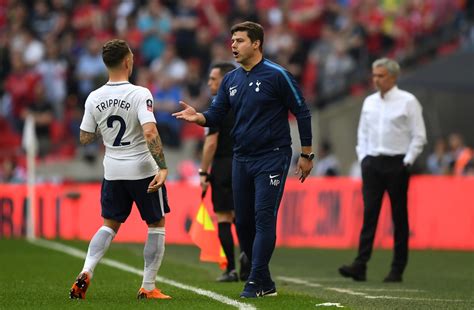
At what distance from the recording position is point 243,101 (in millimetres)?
10156

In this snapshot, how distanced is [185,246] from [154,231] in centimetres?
997

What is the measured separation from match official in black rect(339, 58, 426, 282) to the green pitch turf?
1.64 feet

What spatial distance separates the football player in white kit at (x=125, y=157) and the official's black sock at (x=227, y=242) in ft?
8.48

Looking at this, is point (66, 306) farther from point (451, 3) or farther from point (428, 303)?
point (451, 3)

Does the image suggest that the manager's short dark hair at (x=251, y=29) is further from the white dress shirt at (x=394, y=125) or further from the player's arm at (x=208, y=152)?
the white dress shirt at (x=394, y=125)

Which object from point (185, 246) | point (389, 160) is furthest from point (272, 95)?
point (185, 246)

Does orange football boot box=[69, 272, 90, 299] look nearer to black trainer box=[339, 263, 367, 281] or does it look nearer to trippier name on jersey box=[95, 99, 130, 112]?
trippier name on jersey box=[95, 99, 130, 112]

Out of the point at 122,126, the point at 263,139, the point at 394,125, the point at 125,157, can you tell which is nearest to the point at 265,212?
the point at 263,139

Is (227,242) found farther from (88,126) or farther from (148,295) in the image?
(88,126)

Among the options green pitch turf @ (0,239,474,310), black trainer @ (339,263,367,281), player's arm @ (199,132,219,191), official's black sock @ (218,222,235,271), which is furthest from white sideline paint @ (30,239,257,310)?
black trainer @ (339,263,367,281)

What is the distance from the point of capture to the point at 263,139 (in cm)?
1008

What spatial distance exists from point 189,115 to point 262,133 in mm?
624

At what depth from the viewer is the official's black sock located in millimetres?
12547

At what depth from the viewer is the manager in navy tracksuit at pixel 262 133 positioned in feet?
32.8
